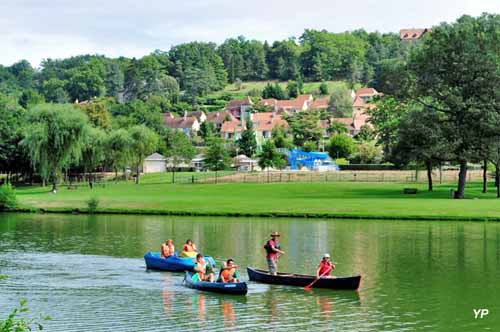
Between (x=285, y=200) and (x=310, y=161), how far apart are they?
63.9 meters

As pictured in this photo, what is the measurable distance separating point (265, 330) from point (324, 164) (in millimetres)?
118019

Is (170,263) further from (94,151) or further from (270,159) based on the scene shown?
(270,159)

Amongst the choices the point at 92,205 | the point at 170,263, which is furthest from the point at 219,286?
the point at 92,205

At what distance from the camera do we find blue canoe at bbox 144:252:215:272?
140ft

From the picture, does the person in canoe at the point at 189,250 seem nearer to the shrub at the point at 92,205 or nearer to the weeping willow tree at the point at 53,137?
the shrub at the point at 92,205

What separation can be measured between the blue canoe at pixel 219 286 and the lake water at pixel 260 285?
1.05ft

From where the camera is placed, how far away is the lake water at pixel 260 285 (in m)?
30.9

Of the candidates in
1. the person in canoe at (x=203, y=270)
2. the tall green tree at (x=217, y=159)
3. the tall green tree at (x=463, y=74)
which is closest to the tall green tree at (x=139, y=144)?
the tall green tree at (x=217, y=159)

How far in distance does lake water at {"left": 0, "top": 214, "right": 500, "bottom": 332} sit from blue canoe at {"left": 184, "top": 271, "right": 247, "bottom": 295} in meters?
0.32

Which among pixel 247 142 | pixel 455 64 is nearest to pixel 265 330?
pixel 455 64

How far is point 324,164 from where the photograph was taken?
481 feet

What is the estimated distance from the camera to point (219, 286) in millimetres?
36062

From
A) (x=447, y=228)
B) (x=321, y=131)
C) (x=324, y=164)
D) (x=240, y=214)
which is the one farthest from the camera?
(x=321, y=131)

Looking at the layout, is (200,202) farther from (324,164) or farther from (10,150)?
(324,164)
